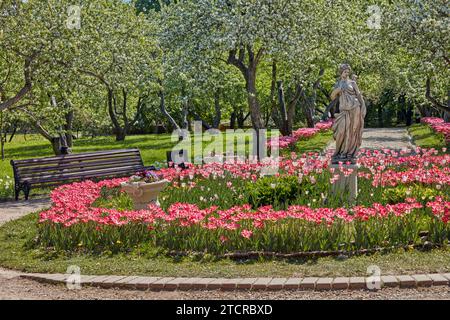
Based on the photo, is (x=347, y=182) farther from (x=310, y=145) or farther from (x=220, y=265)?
(x=310, y=145)

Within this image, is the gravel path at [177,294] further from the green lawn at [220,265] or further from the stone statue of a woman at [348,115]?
the stone statue of a woman at [348,115]

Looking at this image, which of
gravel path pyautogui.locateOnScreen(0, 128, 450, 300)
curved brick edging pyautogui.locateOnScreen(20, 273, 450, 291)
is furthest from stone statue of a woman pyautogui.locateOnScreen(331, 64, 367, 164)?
gravel path pyautogui.locateOnScreen(0, 128, 450, 300)

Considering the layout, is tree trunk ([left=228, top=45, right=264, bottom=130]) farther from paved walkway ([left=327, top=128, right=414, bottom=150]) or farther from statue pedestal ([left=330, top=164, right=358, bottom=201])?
statue pedestal ([left=330, top=164, right=358, bottom=201])

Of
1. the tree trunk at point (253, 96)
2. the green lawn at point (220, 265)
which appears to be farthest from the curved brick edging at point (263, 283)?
the tree trunk at point (253, 96)

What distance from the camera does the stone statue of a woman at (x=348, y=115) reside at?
1169 cm

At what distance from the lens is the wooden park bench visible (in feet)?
50.3

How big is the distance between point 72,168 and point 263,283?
10458 millimetres

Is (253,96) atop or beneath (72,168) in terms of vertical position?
atop

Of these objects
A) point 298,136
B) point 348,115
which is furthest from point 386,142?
point 348,115

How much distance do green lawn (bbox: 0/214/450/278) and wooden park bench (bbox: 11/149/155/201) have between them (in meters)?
6.32

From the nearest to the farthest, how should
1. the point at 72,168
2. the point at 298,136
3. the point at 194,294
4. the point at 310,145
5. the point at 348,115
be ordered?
the point at 194,294
the point at 348,115
the point at 72,168
the point at 310,145
the point at 298,136

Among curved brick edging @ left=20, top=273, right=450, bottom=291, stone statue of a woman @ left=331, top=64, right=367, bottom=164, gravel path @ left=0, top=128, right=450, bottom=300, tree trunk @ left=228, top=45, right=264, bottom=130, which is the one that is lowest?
gravel path @ left=0, top=128, right=450, bottom=300

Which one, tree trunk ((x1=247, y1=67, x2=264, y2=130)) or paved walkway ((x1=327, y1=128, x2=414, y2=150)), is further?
paved walkway ((x1=327, y1=128, x2=414, y2=150))

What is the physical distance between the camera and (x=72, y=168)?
1634 cm
